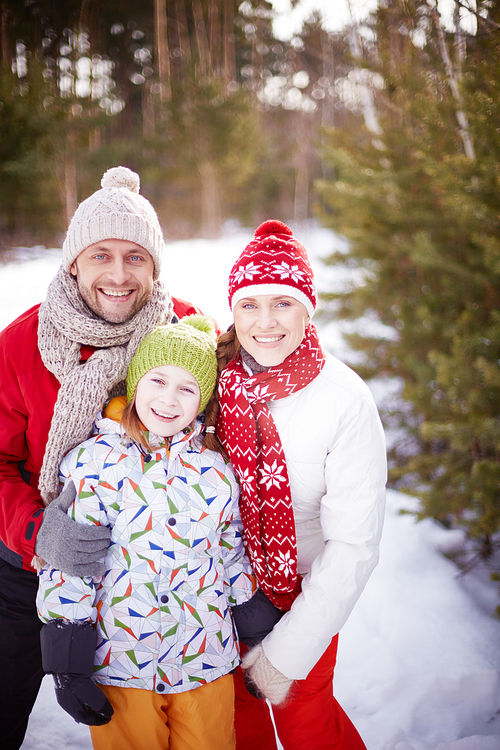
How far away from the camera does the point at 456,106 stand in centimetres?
248

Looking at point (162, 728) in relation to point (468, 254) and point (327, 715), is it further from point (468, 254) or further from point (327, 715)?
point (468, 254)

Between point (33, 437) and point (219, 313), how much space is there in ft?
17.3

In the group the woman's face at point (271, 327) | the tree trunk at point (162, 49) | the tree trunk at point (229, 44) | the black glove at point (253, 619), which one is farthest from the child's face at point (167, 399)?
the tree trunk at point (229, 44)

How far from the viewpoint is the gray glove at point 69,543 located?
1373mm

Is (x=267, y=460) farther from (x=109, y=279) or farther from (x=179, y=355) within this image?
(x=109, y=279)

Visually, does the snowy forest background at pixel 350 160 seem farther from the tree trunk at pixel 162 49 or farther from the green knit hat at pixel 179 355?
the green knit hat at pixel 179 355

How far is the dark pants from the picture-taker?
1.70m

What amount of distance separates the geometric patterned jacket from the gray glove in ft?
0.13

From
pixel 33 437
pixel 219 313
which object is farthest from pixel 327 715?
pixel 219 313

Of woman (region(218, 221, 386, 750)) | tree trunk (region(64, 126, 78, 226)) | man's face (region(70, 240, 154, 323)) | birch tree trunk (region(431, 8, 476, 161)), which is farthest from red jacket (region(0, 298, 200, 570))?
tree trunk (region(64, 126, 78, 226))

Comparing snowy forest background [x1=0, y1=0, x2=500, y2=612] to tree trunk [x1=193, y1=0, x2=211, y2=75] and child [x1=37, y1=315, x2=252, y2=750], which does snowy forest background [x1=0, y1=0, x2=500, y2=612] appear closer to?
tree trunk [x1=193, y1=0, x2=211, y2=75]

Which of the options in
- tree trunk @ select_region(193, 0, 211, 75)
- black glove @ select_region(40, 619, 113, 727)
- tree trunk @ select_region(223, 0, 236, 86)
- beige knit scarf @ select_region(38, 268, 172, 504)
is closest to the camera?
black glove @ select_region(40, 619, 113, 727)

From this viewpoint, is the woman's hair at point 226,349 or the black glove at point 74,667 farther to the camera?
the woman's hair at point 226,349

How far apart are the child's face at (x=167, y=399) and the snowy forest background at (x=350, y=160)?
163 centimetres
